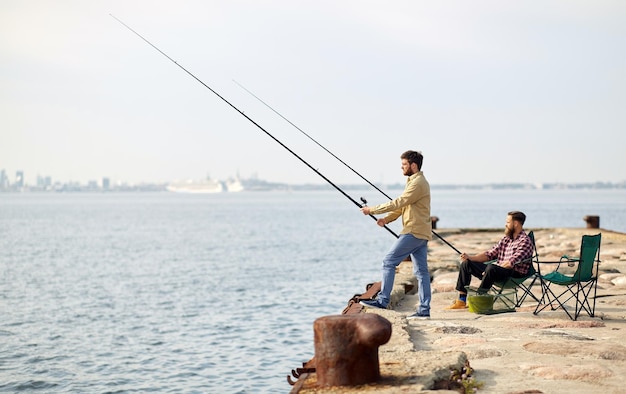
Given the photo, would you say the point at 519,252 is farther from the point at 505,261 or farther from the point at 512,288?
the point at 512,288

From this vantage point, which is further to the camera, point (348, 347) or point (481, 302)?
point (481, 302)

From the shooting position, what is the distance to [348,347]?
5.10 metres

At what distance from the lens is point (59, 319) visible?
20359 millimetres

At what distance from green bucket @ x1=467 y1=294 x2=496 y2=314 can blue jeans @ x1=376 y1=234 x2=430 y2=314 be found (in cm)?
59

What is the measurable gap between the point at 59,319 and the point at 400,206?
14.3 metres

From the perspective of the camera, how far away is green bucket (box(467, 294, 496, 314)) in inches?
350

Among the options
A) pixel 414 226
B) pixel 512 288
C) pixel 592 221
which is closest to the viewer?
pixel 414 226

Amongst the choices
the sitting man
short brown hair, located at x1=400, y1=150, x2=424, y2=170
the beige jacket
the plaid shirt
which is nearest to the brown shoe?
the sitting man

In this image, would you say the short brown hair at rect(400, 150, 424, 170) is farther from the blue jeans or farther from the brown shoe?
the brown shoe

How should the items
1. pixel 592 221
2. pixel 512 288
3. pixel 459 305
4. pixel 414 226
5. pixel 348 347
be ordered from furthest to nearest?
1. pixel 592 221
2. pixel 459 305
3. pixel 512 288
4. pixel 414 226
5. pixel 348 347

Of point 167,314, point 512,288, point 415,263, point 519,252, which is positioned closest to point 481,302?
point 512,288

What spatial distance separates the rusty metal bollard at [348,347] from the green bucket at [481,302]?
156 inches

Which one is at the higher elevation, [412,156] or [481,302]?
[412,156]

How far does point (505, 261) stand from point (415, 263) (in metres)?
1.04
